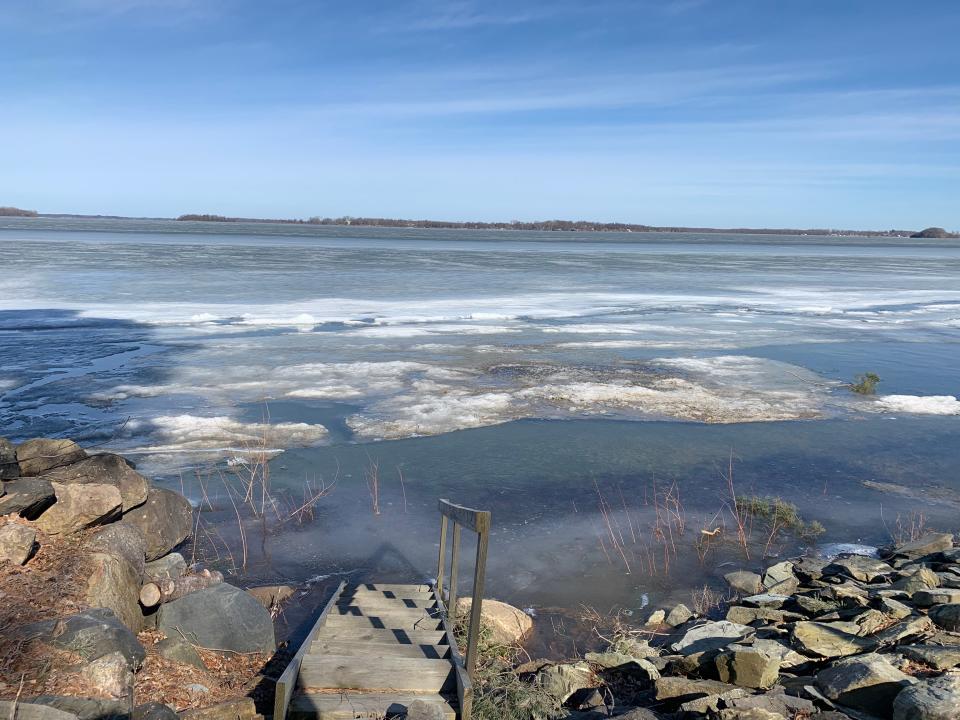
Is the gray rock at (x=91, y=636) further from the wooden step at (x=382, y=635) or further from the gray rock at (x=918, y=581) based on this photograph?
the gray rock at (x=918, y=581)

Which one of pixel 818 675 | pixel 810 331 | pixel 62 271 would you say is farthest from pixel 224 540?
pixel 62 271

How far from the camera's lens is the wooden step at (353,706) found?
496cm

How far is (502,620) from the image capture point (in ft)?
22.8

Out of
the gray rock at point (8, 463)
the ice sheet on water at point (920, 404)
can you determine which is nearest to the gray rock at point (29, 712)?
the gray rock at point (8, 463)

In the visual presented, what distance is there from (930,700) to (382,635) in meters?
3.68

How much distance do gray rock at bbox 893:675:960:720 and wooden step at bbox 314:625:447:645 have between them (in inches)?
121

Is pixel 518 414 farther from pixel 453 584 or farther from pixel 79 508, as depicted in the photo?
pixel 79 508

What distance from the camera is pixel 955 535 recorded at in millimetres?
9211

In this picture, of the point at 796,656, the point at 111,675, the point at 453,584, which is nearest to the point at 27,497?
the point at 111,675

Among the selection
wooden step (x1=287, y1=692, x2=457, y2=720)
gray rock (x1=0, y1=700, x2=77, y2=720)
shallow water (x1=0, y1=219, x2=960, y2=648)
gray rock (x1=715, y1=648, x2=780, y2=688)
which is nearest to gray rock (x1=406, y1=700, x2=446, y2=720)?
wooden step (x1=287, y1=692, x2=457, y2=720)

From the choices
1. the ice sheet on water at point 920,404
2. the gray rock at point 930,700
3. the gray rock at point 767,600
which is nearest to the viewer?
the gray rock at point 930,700

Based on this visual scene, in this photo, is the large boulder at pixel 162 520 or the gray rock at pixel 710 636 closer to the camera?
the gray rock at pixel 710 636

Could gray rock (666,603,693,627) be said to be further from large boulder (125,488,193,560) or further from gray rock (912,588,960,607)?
large boulder (125,488,193,560)

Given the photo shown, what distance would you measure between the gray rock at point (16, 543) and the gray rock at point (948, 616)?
265 inches
